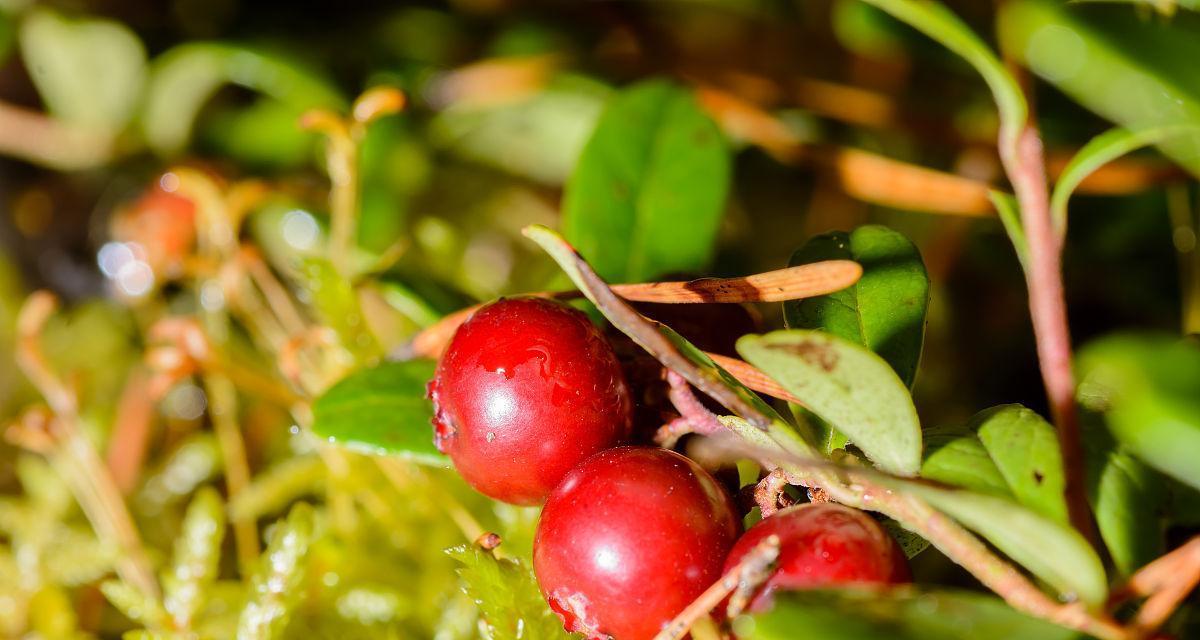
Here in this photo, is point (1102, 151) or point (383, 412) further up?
point (1102, 151)

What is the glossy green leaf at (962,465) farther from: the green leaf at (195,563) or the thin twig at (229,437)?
the thin twig at (229,437)

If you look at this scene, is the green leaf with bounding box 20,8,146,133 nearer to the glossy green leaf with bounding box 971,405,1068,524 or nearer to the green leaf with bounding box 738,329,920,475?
the green leaf with bounding box 738,329,920,475

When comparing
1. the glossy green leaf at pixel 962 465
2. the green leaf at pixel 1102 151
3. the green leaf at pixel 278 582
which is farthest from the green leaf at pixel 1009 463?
the green leaf at pixel 278 582

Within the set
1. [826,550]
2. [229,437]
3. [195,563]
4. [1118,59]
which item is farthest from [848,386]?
[229,437]

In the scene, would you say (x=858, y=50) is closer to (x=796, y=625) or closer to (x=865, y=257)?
(x=865, y=257)

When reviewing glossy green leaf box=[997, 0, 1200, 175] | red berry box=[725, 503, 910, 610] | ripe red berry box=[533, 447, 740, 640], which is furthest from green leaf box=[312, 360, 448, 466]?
glossy green leaf box=[997, 0, 1200, 175]

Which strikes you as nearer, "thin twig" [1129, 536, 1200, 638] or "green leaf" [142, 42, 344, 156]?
"thin twig" [1129, 536, 1200, 638]

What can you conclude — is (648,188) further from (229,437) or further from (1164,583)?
(229,437)
